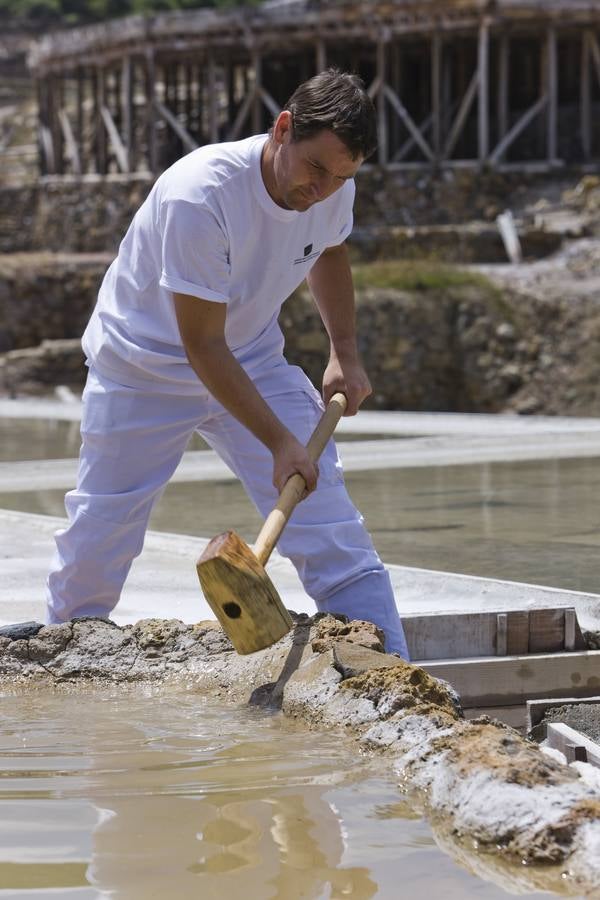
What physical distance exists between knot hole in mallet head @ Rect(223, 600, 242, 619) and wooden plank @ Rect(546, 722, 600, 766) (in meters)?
0.78

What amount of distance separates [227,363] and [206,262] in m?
0.24

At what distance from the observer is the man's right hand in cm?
372

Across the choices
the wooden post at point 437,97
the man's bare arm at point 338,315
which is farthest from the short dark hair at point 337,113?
the wooden post at point 437,97

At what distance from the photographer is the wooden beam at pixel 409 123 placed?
26578 millimetres

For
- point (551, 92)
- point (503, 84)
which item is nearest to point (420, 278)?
point (551, 92)

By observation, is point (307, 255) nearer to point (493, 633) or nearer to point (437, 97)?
point (493, 633)

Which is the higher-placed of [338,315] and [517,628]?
[338,315]

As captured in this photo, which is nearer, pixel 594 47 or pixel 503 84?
pixel 594 47

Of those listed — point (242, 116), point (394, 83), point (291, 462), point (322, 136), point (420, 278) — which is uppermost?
point (322, 136)

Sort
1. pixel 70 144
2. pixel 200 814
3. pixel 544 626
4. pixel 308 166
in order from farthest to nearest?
1. pixel 70 144
2. pixel 544 626
3. pixel 308 166
4. pixel 200 814

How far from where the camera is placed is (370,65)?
30.1 m

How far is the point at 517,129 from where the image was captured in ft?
85.7

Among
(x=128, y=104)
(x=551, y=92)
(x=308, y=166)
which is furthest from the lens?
(x=128, y=104)

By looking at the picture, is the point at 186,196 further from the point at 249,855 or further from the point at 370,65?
the point at 370,65
